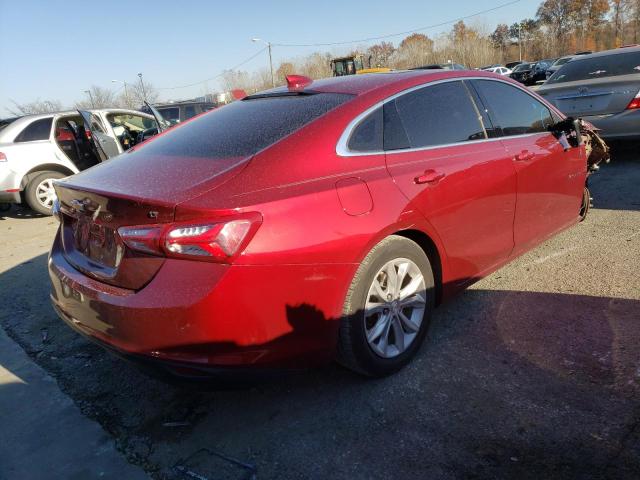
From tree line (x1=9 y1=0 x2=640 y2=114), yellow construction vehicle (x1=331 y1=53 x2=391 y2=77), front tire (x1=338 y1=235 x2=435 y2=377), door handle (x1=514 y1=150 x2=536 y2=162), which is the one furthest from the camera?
tree line (x1=9 y1=0 x2=640 y2=114)

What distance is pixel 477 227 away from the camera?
312 centimetres

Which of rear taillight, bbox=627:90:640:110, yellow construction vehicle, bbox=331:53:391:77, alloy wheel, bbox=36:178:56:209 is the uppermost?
yellow construction vehicle, bbox=331:53:391:77

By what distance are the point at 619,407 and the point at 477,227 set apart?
1256 mm

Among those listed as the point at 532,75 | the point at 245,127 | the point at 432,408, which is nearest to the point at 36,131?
the point at 245,127

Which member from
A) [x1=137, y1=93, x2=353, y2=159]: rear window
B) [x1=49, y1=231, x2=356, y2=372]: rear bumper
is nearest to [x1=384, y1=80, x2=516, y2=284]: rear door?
[x1=137, y1=93, x2=353, y2=159]: rear window

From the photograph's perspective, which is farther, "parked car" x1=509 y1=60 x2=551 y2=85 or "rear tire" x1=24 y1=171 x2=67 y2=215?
"parked car" x1=509 y1=60 x2=551 y2=85

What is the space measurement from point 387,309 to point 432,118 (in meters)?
1.22

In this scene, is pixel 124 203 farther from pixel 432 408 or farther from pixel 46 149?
pixel 46 149

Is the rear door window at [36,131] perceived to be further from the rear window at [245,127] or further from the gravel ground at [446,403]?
the rear window at [245,127]

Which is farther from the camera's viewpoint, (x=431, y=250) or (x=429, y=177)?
(x=431, y=250)

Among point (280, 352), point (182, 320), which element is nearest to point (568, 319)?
point (280, 352)

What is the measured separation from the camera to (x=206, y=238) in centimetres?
200

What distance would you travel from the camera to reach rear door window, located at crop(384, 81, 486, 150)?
278 cm

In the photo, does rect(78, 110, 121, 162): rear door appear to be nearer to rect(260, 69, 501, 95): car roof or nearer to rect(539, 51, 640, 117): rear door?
rect(260, 69, 501, 95): car roof
